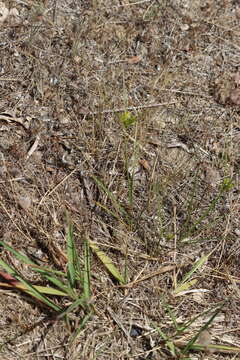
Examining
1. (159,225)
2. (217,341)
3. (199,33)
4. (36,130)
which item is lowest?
(217,341)

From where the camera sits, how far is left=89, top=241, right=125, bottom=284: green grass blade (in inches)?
74.8

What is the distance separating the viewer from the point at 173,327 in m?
1.83

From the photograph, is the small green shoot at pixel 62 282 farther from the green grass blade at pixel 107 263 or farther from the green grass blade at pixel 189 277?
the green grass blade at pixel 189 277

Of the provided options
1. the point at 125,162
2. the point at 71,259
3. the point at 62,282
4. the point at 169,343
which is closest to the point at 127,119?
the point at 125,162

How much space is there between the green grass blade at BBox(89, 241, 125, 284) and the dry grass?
32 millimetres

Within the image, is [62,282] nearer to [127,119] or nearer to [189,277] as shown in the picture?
[189,277]

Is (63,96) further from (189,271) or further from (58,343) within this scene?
(58,343)

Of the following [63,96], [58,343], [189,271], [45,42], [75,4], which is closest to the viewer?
[58,343]

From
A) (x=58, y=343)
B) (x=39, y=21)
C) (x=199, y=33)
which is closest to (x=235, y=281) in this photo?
(x=58, y=343)

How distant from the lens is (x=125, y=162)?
2184 mm

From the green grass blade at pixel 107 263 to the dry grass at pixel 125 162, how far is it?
1.3 inches

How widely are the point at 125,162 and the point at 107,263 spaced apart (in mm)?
507

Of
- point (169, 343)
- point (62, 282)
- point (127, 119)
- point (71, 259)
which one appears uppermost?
point (127, 119)

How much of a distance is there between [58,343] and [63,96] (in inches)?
49.7
